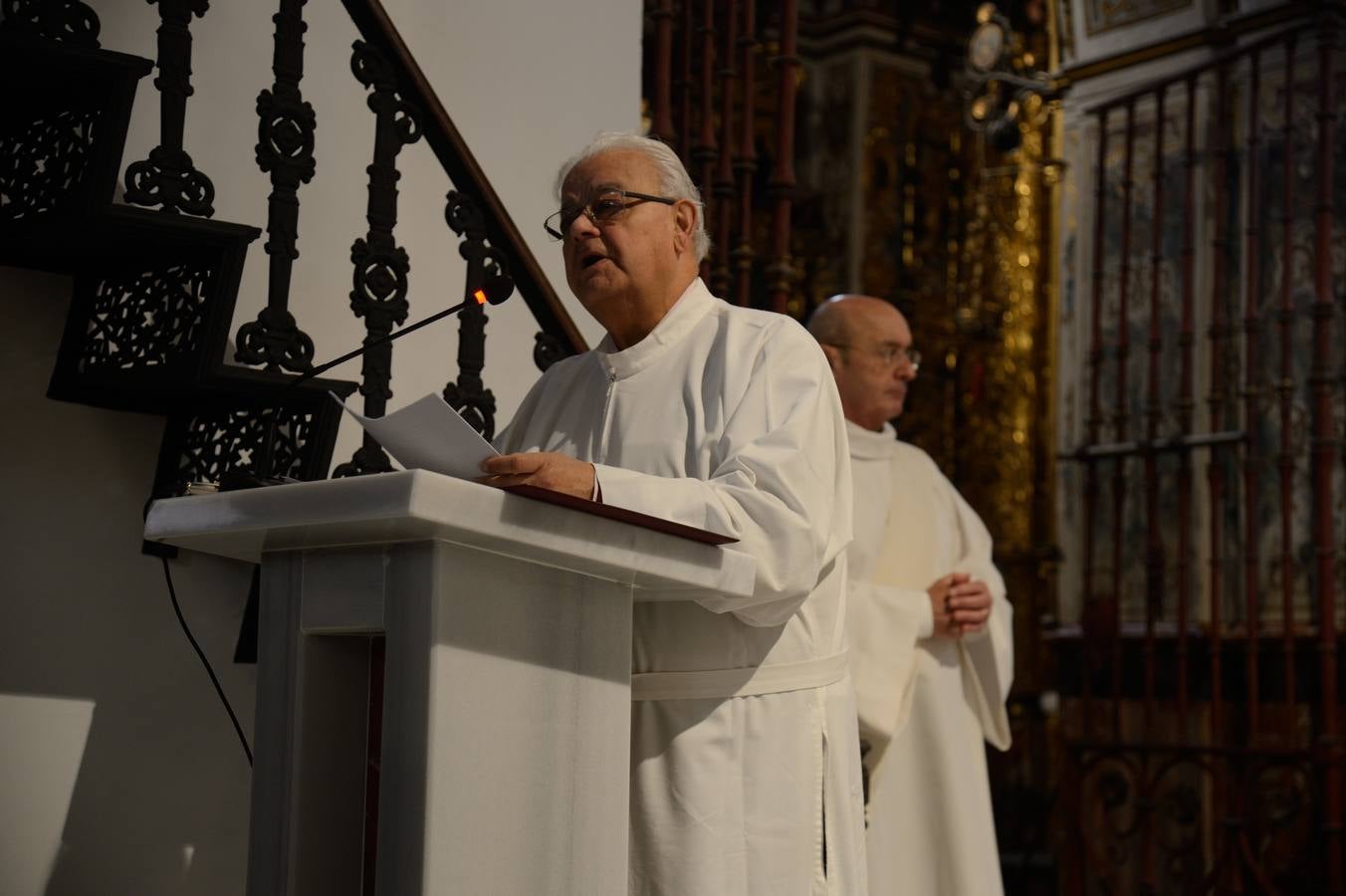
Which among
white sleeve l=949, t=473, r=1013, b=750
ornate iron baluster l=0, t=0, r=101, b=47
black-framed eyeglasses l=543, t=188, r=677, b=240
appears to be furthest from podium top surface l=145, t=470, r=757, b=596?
white sleeve l=949, t=473, r=1013, b=750

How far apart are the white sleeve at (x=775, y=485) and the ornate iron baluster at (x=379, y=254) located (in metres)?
1.01

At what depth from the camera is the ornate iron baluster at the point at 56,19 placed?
Result: 10.2ft

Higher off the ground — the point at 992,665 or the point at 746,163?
the point at 746,163

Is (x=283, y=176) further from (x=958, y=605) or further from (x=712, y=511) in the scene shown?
(x=958, y=605)

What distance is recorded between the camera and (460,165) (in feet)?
11.9

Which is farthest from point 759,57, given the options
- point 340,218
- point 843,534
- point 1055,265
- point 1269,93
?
point 843,534

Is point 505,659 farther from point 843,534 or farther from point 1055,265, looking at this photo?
point 1055,265

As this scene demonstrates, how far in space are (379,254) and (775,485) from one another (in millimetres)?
1334

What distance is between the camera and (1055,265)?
31.1 feet

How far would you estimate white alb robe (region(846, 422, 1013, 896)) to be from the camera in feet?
14.1

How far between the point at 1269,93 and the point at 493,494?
6533 mm

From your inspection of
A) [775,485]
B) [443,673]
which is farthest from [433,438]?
[775,485]

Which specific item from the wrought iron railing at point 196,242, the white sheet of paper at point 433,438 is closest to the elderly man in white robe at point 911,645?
the wrought iron railing at point 196,242

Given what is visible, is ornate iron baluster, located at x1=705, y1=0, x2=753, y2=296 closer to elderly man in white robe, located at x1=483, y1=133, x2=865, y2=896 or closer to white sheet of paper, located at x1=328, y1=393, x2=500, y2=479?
elderly man in white robe, located at x1=483, y1=133, x2=865, y2=896
